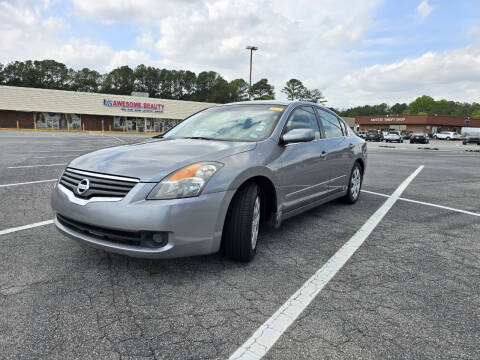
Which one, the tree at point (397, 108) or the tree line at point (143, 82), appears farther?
the tree at point (397, 108)

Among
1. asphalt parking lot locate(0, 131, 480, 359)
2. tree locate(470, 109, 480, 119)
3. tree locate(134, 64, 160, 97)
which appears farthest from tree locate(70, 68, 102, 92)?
tree locate(470, 109, 480, 119)

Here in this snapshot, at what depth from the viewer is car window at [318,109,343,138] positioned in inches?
180

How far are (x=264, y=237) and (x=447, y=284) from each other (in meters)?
1.73

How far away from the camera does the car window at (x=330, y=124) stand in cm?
456

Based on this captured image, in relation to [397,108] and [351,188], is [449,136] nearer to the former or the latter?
[351,188]

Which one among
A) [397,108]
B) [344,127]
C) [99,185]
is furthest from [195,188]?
[397,108]

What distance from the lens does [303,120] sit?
4059 millimetres

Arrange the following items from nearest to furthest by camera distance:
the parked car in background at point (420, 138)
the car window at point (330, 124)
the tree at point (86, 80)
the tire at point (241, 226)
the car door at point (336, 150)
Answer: the tire at point (241, 226) < the car door at point (336, 150) < the car window at point (330, 124) < the parked car in background at point (420, 138) < the tree at point (86, 80)

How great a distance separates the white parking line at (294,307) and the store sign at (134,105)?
45.4 meters

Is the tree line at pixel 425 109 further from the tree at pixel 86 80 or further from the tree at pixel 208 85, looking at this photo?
the tree at pixel 86 80

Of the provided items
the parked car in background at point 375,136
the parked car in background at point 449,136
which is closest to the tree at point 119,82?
the parked car in background at point 375,136

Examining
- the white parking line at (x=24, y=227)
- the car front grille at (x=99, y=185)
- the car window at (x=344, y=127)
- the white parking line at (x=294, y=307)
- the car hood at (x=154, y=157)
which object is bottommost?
the white parking line at (x=294, y=307)

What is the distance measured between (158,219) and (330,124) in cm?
322

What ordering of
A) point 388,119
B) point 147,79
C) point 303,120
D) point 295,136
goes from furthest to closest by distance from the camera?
point 147,79 < point 388,119 < point 303,120 < point 295,136
